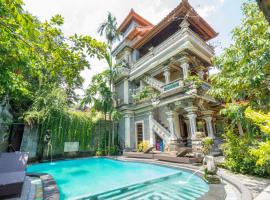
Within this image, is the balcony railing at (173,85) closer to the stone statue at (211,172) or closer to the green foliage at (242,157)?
the green foliage at (242,157)

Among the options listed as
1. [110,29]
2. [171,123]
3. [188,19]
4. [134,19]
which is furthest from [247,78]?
[134,19]

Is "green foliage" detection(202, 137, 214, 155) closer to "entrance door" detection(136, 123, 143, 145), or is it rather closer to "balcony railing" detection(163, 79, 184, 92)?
"balcony railing" detection(163, 79, 184, 92)

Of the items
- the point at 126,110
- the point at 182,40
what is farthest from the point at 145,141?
the point at 182,40

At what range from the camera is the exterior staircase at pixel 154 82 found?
44.4 feet

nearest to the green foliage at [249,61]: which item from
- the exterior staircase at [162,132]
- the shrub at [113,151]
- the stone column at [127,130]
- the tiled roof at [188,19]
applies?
the tiled roof at [188,19]

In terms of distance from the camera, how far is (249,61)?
515 cm

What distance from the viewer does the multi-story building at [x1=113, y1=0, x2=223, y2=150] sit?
438 inches

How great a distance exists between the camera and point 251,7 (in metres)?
5.54

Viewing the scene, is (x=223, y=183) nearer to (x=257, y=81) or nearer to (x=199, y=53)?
(x=257, y=81)

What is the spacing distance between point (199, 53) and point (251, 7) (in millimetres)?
6921

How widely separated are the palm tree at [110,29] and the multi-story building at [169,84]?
1613 millimetres

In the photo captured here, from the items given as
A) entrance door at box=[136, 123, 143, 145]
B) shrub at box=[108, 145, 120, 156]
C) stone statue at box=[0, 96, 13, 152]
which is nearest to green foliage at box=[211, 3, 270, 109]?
entrance door at box=[136, 123, 143, 145]

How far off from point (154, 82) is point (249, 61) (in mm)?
9440

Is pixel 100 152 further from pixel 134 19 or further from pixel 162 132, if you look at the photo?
pixel 134 19
